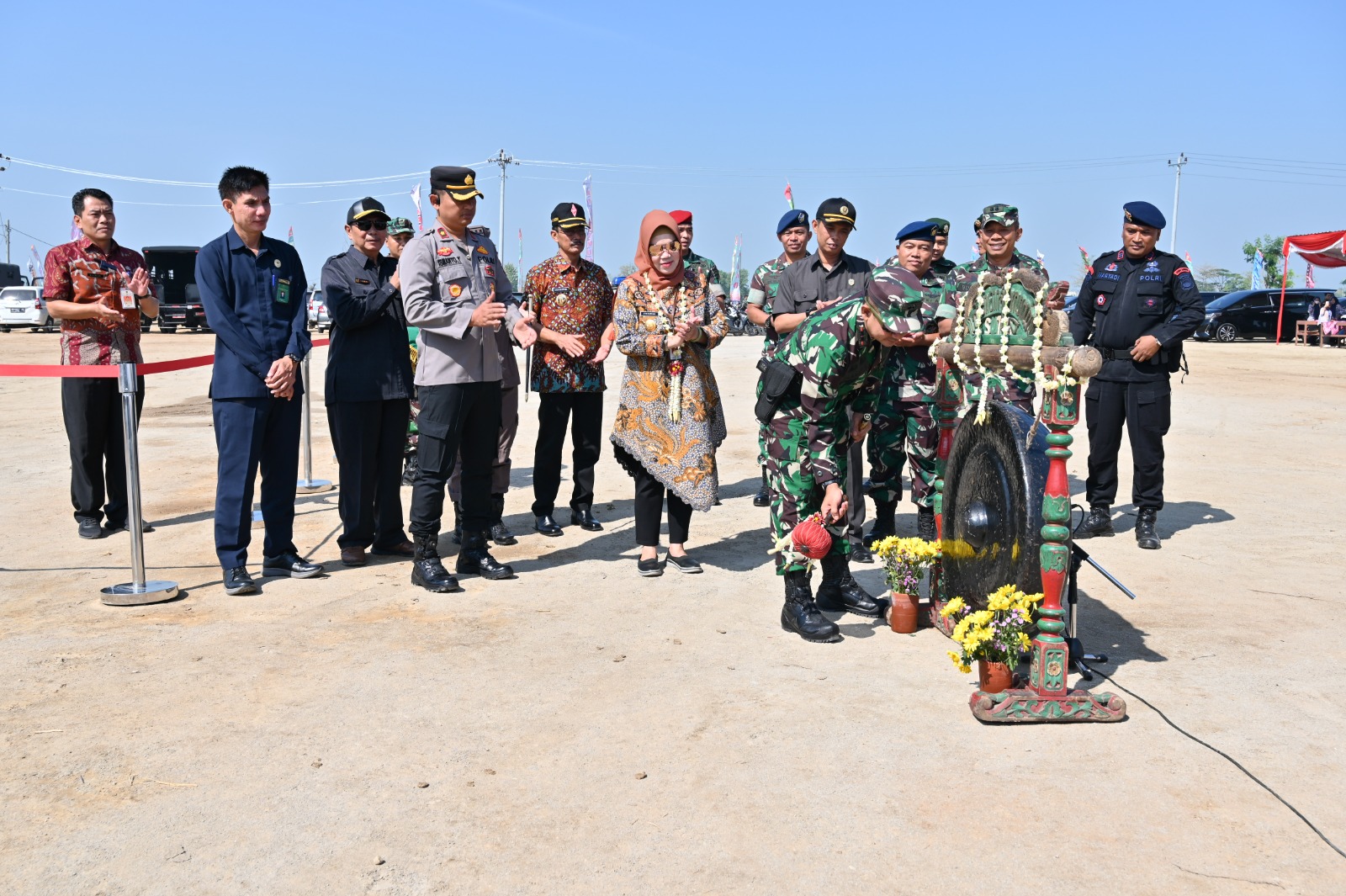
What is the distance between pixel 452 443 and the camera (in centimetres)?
568

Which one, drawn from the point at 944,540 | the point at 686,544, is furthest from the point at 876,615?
the point at 686,544

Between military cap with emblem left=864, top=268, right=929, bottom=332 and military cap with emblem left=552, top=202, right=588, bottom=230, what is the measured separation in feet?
9.46

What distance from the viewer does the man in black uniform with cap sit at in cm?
653

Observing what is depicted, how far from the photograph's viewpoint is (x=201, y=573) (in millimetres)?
5898

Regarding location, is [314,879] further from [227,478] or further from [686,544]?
[686,544]

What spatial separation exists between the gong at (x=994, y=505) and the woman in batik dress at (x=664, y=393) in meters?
1.52

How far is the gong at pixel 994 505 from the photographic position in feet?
13.2

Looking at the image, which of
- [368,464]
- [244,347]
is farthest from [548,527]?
[244,347]

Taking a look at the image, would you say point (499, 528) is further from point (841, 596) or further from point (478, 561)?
point (841, 596)

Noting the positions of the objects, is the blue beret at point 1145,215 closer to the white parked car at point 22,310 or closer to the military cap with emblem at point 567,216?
the military cap with emblem at point 567,216

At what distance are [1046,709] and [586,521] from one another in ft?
12.8

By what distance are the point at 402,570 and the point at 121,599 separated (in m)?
1.43

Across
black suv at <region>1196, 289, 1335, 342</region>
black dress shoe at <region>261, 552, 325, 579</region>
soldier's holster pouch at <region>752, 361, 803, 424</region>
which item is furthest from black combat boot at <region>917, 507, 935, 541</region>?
black suv at <region>1196, 289, 1335, 342</region>

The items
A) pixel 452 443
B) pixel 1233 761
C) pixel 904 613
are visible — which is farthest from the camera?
pixel 452 443
